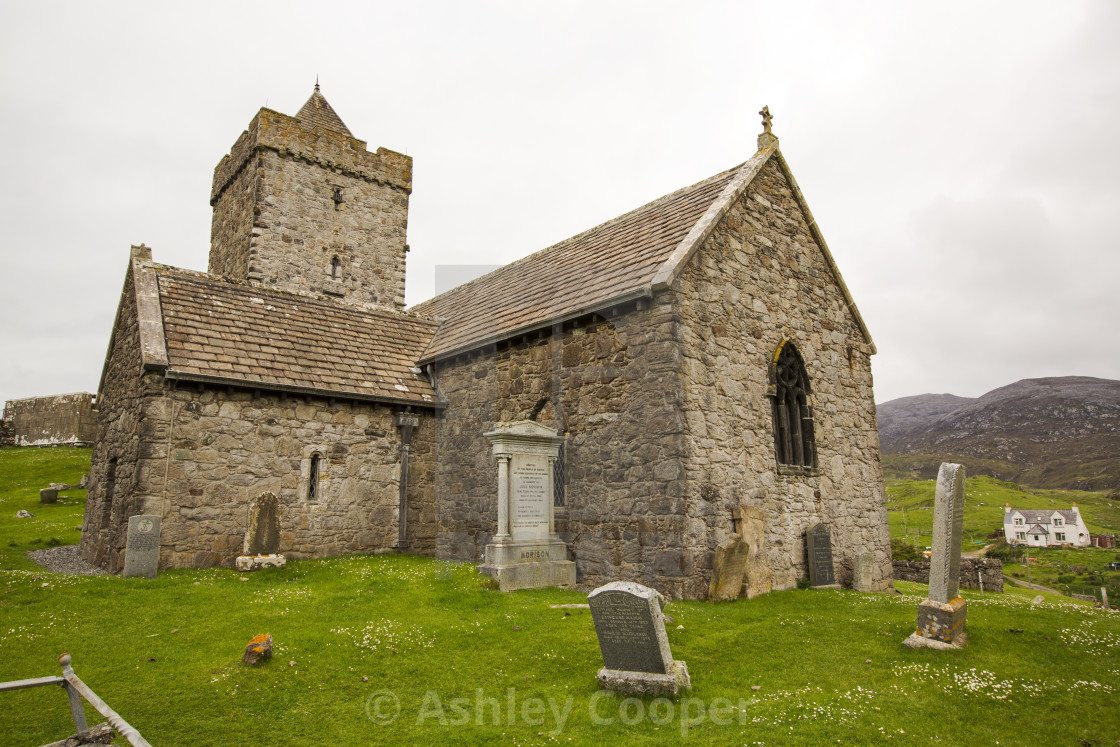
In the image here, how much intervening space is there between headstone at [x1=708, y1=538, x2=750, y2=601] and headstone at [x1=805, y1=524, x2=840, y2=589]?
2163 millimetres

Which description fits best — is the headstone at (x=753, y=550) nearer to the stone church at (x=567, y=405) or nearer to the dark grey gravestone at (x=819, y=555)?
the stone church at (x=567, y=405)

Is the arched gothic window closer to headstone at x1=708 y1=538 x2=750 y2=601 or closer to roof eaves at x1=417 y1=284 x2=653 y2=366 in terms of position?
headstone at x1=708 y1=538 x2=750 y2=601

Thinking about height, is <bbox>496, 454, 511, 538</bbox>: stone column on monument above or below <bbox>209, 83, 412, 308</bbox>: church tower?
below

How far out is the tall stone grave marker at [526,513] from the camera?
1079 centimetres

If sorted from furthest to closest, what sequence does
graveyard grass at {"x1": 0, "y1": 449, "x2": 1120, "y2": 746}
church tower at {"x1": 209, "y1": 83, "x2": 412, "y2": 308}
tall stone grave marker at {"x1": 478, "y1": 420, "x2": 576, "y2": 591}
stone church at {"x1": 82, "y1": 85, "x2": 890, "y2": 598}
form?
church tower at {"x1": 209, "y1": 83, "x2": 412, "y2": 308}
tall stone grave marker at {"x1": 478, "y1": 420, "x2": 576, "y2": 591}
stone church at {"x1": 82, "y1": 85, "x2": 890, "y2": 598}
graveyard grass at {"x1": 0, "y1": 449, "x2": 1120, "y2": 746}

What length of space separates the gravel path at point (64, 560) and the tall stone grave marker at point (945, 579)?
519 inches

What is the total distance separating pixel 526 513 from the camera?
1127cm

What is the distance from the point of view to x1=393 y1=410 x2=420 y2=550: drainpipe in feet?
48.1

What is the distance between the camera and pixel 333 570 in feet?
38.7

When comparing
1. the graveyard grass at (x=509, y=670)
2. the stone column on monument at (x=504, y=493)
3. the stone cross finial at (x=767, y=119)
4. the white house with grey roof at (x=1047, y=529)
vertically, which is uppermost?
the stone cross finial at (x=767, y=119)

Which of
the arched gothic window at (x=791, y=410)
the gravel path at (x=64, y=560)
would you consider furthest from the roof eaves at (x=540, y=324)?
the gravel path at (x=64, y=560)

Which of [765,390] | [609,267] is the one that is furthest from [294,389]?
[765,390]

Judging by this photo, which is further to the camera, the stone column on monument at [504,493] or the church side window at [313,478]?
the church side window at [313,478]

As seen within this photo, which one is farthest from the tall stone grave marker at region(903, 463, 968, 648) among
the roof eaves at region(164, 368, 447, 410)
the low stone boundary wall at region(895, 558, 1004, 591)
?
the low stone boundary wall at region(895, 558, 1004, 591)
